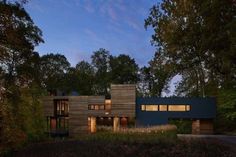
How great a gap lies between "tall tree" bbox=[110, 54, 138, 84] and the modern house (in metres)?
21.7

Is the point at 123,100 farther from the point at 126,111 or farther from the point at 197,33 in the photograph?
the point at 197,33

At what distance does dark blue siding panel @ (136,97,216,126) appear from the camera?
126 ft

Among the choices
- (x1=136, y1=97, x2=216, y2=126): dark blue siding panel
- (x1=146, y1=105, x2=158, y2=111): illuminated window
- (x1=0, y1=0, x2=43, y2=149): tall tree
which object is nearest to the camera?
(x1=0, y1=0, x2=43, y2=149): tall tree

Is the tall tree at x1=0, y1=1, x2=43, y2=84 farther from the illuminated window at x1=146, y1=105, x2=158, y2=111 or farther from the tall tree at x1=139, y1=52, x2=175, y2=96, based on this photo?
the tall tree at x1=139, y1=52, x2=175, y2=96

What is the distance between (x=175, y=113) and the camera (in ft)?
130

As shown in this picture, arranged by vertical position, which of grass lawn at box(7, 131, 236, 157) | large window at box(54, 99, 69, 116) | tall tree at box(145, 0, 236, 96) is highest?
tall tree at box(145, 0, 236, 96)

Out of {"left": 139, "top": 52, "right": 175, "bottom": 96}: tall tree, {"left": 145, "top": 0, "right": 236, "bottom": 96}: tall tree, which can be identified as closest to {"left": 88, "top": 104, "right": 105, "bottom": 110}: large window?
{"left": 145, "top": 0, "right": 236, "bottom": 96}: tall tree

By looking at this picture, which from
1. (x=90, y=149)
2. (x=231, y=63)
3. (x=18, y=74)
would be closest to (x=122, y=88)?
(x=231, y=63)

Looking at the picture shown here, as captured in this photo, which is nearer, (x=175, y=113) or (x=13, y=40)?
(x=13, y=40)

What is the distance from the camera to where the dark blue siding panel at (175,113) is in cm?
3853

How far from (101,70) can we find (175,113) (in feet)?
102

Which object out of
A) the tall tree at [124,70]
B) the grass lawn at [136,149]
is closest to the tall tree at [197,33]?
the grass lawn at [136,149]

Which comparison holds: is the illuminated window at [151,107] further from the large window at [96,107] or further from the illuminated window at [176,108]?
the large window at [96,107]

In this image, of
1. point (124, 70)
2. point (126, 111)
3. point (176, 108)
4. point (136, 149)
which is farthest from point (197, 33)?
point (124, 70)
